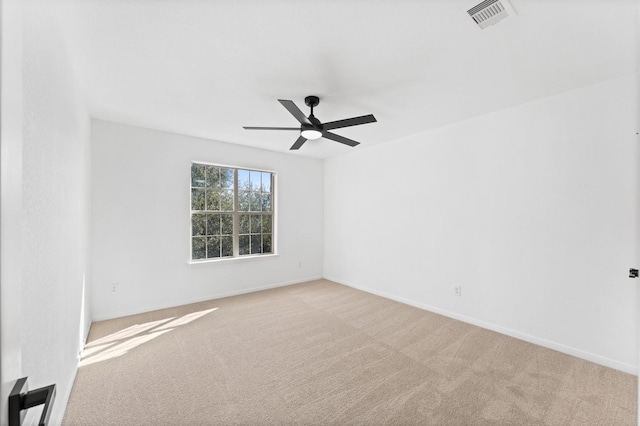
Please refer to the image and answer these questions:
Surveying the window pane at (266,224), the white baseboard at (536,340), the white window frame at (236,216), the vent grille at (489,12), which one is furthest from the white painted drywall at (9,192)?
the window pane at (266,224)

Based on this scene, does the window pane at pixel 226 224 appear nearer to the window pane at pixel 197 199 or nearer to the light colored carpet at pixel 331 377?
the window pane at pixel 197 199

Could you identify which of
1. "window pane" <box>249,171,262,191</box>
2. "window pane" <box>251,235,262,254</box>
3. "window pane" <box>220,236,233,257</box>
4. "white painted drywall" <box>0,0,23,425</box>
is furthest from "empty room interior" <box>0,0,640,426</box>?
"window pane" <box>251,235,262,254</box>

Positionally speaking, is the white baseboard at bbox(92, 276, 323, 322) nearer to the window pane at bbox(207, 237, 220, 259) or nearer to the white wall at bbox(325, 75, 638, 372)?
the window pane at bbox(207, 237, 220, 259)

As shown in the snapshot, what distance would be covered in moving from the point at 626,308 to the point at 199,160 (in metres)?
5.16

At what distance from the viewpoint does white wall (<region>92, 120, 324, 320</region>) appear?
3613mm

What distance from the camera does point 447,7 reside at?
5.70ft

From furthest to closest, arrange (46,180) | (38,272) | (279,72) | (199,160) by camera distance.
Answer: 1. (199,160)
2. (279,72)
3. (46,180)
4. (38,272)

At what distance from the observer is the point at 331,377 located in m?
2.36

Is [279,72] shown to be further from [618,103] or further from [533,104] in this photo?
[618,103]

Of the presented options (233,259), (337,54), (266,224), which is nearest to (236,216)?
(266,224)

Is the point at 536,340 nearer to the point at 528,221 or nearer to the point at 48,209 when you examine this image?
the point at 528,221

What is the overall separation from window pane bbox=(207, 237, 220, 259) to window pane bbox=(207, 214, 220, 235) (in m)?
0.10

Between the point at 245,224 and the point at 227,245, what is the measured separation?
477mm

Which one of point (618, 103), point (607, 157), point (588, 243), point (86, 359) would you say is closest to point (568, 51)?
point (618, 103)
